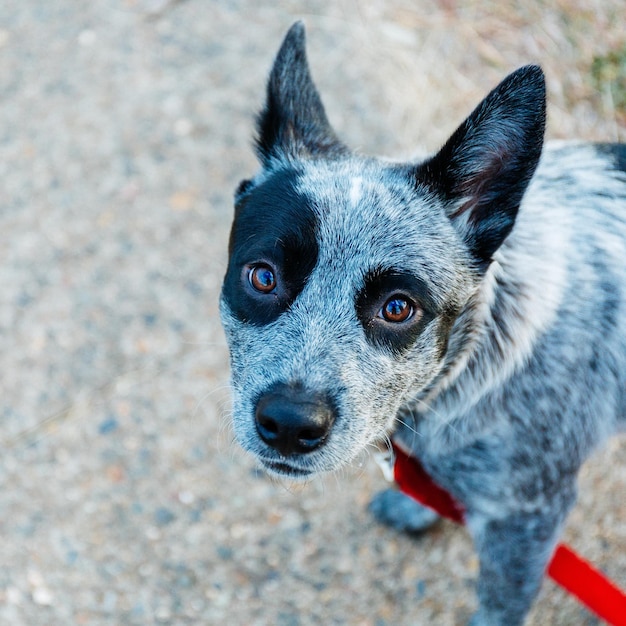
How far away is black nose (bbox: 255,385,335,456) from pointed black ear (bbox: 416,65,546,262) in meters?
0.75

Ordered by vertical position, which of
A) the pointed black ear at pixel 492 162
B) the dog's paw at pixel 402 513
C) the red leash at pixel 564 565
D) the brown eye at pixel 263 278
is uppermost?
the pointed black ear at pixel 492 162

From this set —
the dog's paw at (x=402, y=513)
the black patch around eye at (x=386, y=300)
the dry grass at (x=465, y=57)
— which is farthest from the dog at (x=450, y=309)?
the dry grass at (x=465, y=57)

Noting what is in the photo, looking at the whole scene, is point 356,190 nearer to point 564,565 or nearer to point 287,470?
point 287,470

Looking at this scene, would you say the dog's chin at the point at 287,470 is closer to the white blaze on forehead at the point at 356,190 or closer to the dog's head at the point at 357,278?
the dog's head at the point at 357,278

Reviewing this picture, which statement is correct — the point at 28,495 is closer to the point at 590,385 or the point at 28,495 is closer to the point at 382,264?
the point at 382,264

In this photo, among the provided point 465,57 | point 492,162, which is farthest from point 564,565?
point 465,57

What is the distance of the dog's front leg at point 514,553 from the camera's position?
8.16 feet

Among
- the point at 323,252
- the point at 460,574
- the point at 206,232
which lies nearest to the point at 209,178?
the point at 206,232

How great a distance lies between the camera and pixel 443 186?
2.35 m

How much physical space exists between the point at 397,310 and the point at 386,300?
1.8 inches

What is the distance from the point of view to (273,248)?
7.06ft

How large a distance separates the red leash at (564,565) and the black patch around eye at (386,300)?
2.07ft

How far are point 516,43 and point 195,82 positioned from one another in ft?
6.81

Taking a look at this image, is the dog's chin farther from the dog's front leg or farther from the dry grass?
the dry grass
